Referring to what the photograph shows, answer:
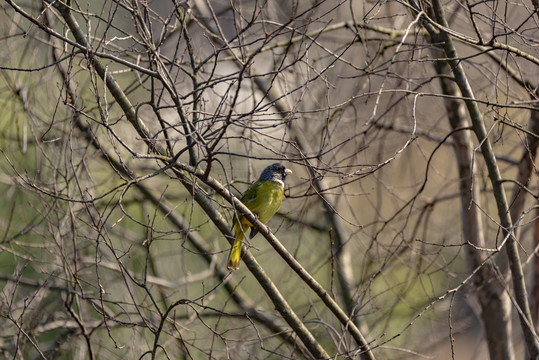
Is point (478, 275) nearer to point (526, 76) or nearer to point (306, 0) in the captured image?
point (526, 76)

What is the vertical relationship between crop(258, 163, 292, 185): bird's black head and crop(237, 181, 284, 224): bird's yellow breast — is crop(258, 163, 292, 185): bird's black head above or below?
above

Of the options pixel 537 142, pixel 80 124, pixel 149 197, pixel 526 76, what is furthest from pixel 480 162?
pixel 80 124

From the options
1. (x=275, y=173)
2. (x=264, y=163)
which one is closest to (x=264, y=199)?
(x=275, y=173)

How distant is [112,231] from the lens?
5.96 m

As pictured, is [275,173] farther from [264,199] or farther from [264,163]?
[264,163]

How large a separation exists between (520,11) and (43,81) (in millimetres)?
4358

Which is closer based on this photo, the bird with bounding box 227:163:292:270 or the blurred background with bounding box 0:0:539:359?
the blurred background with bounding box 0:0:539:359

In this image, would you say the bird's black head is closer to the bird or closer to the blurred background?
the bird

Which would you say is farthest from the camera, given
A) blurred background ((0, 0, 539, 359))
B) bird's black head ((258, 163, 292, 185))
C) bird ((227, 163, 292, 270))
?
bird's black head ((258, 163, 292, 185))

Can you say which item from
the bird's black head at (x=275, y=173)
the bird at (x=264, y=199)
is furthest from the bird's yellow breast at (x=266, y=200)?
the bird's black head at (x=275, y=173)

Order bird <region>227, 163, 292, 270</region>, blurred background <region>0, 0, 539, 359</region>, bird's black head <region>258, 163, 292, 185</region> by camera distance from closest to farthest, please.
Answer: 1. blurred background <region>0, 0, 539, 359</region>
2. bird <region>227, 163, 292, 270</region>
3. bird's black head <region>258, 163, 292, 185</region>

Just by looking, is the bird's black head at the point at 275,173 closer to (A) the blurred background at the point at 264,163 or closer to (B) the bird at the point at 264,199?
(B) the bird at the point at 264,199

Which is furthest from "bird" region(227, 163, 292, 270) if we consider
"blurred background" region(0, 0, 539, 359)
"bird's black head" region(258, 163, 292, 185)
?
"blurred background" region(0, 0, 539, 359)

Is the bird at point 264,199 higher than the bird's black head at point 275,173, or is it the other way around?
the bird's black head at point 275,173
